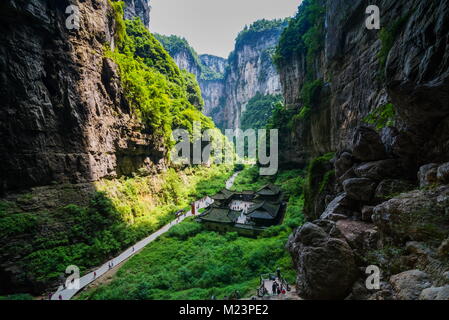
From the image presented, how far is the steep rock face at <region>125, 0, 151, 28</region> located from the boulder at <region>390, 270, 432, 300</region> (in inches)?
2343

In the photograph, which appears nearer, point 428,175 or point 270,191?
point 428,175

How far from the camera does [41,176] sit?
1408 cm

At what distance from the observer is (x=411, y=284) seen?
310 centimetres

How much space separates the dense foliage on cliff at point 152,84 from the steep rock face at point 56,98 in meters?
2.42

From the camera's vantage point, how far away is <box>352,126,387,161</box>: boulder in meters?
6.28

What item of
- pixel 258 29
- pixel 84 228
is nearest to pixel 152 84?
pixel 84 228

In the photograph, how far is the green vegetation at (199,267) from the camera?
31.8 ft

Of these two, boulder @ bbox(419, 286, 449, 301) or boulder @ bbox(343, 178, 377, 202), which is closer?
boulder @ bbox(419, 286, 449, 301)

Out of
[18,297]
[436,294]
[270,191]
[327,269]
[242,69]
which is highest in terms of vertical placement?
[242,69]

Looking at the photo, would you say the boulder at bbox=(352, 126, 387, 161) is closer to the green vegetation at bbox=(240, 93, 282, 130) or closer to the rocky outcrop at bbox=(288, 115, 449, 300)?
the rocky outcrop at bbox=(288, 115, 449, 300)

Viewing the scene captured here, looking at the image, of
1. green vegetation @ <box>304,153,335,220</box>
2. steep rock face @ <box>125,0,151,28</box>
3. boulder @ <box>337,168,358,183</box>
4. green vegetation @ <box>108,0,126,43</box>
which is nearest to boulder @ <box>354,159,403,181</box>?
boulder @ <box>337,168,358,183</box>

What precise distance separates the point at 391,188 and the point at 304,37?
2906 centimetres

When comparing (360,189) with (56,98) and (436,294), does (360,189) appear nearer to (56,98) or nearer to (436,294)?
(436,294)
